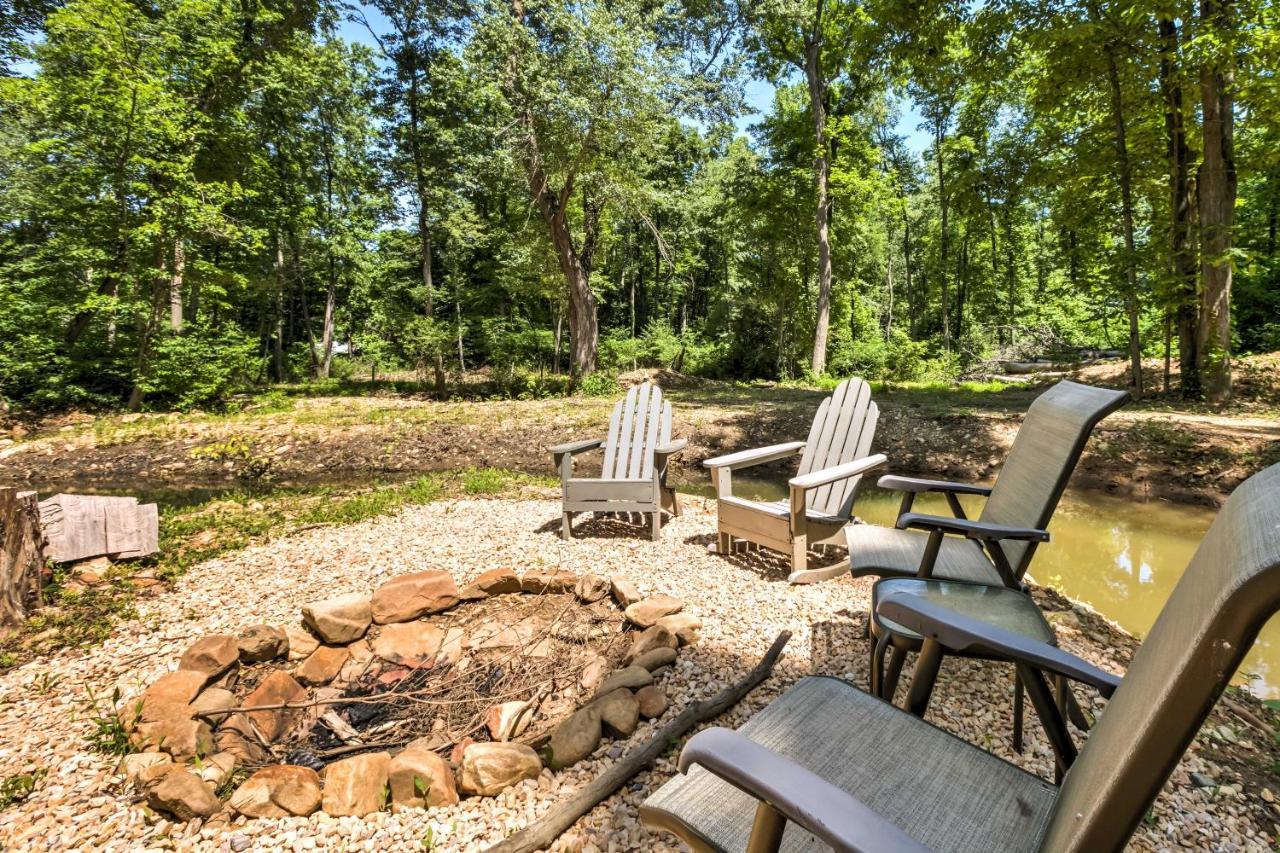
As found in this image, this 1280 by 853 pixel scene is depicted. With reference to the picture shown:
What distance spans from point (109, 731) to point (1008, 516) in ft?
11.8

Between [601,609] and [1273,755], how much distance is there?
2618mm

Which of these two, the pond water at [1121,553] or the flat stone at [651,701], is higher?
the flat stone at [651,701]

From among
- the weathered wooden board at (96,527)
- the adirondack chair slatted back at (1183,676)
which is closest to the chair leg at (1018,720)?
the adirondack chair slatted back at (1183,676)

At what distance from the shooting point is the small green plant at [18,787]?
1.70 metres

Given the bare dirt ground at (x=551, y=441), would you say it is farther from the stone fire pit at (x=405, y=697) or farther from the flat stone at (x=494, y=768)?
the flat stone at (x=494, y=768)

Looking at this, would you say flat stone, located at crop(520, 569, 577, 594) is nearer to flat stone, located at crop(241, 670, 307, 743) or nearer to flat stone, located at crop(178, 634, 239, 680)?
flat stone, located at crop(241, 670, 307, 743)

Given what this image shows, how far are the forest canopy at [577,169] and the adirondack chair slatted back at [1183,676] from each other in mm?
8685

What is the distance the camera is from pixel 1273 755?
6.21 feet

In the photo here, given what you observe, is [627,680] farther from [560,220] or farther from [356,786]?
[560,220]

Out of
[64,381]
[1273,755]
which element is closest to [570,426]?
[1273,755]

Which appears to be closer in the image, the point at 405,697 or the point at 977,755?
the point at 977,755

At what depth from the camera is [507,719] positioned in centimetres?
205

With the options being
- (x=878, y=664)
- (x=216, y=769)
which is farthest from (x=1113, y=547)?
(x=216, y=769)

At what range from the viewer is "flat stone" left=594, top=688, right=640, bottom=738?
1951 mm
